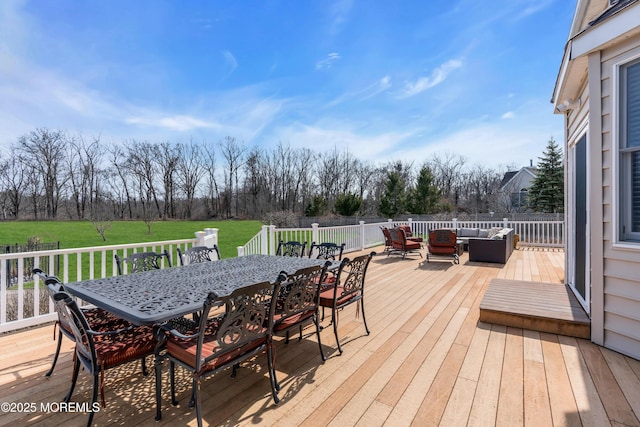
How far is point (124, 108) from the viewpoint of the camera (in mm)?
14891

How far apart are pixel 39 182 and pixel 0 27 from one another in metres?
22.2

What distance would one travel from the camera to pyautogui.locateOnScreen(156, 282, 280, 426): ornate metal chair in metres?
1.67

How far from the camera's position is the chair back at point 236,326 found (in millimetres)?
1664

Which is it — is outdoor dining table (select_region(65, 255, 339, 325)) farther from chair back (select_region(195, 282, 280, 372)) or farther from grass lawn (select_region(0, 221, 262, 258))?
grass lawn (select_region(0, 221, 262, 258))

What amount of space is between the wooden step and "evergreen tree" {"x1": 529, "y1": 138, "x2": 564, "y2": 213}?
16578 millimetres

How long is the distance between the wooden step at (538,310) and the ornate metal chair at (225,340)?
9.28 feet

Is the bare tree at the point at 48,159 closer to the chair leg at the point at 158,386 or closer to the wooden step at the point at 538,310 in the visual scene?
the chair leg at the point at 158,386

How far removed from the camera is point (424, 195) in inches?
860

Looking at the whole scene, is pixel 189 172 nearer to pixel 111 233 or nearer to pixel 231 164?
pixel 231 164

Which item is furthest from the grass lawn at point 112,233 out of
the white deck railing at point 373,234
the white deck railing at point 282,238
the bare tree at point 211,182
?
the white deck railing at point 373,234

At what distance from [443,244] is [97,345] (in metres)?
7.15

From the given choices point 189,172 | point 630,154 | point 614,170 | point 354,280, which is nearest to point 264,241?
point 354,280

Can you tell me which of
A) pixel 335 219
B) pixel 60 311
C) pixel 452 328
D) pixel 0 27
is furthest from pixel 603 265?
pixel 335 219

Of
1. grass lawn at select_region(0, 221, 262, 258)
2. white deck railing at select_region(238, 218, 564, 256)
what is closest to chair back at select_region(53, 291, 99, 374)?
→ white deck railing at select_region(238, 218, 564, 256)
